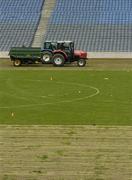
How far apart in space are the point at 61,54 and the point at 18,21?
1949 centimetres

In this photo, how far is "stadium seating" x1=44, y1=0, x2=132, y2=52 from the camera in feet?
193

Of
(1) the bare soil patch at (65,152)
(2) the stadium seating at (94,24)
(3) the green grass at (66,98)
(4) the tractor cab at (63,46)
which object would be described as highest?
(1) the bare soil patch at (65,152)

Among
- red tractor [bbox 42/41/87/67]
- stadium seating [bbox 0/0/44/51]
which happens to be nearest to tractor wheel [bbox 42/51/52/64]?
red tractor [bbox 42/41/87/67]

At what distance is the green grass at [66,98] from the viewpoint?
65.4 ft

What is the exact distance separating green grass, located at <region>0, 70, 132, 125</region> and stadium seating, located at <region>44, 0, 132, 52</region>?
22.0 meters

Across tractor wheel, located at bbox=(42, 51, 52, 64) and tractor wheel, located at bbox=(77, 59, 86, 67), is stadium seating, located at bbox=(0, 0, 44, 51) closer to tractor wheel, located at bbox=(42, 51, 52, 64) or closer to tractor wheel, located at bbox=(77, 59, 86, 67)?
tractor wheel, located at bbox=(42, 51, 52, 64)

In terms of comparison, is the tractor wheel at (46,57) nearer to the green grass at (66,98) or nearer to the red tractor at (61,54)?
the red tractor at (61,54)

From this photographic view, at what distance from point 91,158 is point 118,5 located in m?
53.4

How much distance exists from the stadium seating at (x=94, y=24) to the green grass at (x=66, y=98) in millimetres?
22038

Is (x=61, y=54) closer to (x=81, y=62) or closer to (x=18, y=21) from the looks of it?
(x=81, y=62)

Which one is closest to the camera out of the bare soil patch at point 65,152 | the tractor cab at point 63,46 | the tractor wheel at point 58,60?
the bare soil patch at point 65,152

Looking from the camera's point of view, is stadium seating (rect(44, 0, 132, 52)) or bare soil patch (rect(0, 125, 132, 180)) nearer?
bare soil patch (rect(0, 125, 132, 180))

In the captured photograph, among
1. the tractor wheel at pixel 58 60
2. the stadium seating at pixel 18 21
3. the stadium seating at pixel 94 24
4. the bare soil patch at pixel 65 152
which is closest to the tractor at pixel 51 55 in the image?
the tractor wheel at pixel 58 60

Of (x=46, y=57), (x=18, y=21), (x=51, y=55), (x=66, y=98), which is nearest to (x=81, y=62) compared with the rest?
(x=51, y=55)
